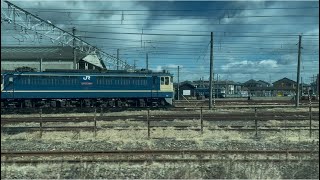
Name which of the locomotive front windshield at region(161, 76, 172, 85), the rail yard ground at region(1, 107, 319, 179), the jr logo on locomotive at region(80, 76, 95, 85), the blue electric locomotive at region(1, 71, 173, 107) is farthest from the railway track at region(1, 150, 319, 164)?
the locomotive front windshield at region(161, 76, 172, 85)

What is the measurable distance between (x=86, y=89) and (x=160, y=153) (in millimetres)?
23224

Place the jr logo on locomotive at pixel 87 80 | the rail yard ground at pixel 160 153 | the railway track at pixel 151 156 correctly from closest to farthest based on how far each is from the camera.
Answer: the rail yard ground at pixel 160 153 < the railway track at pixel 151 156 < the jr logo on locomotive at pixel 87 80

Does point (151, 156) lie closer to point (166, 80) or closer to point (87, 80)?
point (87, 80)

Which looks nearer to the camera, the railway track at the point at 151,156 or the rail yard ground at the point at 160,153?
→ the rail yard ground at the point at 160,153

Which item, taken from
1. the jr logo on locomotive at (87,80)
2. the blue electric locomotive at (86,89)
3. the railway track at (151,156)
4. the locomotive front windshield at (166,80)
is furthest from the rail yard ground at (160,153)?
the locomotive front windshield at (166,80)

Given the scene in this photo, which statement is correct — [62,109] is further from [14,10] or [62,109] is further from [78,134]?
[78,134]

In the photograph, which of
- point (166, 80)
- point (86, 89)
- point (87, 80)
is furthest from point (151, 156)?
point (166, 80)

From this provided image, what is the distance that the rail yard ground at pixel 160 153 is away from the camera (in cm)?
933

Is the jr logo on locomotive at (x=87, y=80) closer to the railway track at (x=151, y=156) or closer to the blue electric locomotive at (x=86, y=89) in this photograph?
the blue electric locomotive at (x=86, y=89)

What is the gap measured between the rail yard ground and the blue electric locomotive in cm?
1461

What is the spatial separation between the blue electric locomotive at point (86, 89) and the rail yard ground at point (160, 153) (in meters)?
14.6

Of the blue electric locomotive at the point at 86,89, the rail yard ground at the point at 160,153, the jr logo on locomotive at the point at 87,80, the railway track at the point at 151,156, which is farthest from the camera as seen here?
the jr logo on locomotive at the point at 87,80

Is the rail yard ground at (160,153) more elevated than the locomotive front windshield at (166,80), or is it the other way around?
the locomotive front windshield at (166,80)

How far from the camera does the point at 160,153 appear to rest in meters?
11.8
